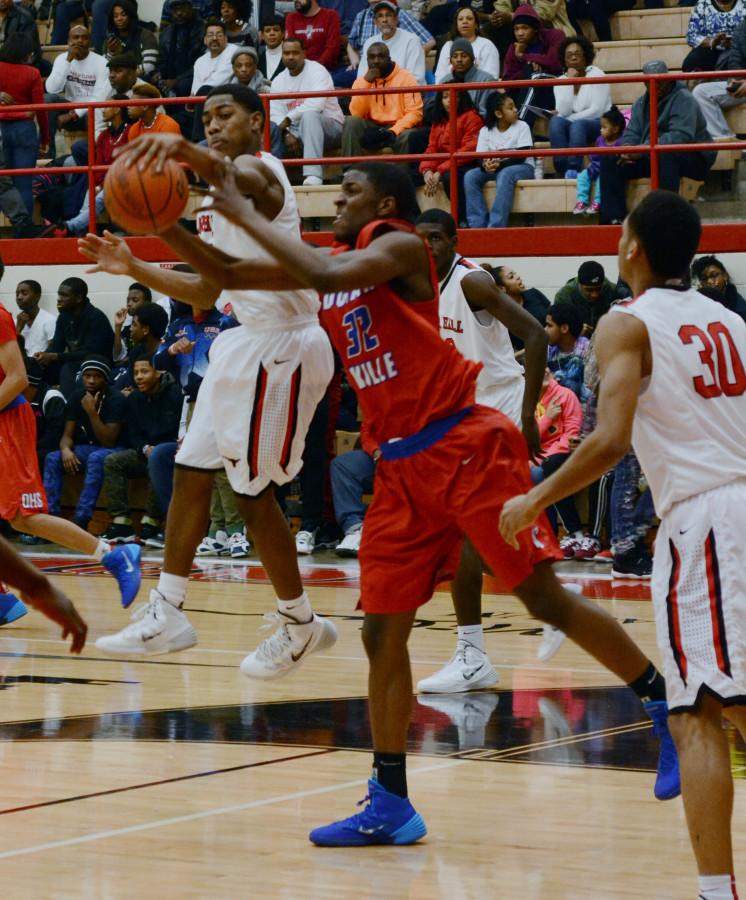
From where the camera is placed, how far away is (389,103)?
49.3 feet

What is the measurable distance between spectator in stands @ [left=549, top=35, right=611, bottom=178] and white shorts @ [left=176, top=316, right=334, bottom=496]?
8.36 metres

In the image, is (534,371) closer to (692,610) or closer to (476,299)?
(476,299)

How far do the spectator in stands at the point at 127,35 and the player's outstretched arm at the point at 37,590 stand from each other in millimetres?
14381

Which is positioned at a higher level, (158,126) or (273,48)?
(273,48)

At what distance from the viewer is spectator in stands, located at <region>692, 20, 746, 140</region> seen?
1380 cm

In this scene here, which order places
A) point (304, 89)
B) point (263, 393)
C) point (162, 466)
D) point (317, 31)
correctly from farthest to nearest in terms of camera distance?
point (317, 31), point (304, 89), point (162, 466), point (263, 393)

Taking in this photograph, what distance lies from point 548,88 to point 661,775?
10.9 meters

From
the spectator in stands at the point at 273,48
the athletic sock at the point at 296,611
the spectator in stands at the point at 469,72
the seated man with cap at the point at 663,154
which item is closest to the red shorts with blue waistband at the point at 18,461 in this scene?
the athletic sock at the point at 296,611

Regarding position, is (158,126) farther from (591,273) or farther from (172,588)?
(172,588)

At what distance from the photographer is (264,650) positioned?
6.21 meters

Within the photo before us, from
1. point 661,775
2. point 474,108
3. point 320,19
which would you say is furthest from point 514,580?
point 320,19

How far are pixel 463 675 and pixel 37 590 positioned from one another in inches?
147

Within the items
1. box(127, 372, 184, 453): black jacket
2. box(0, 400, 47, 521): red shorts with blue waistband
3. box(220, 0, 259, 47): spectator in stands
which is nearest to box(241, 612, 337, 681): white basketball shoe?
box(0, 400, 47, 521): red shorts with blue waistband

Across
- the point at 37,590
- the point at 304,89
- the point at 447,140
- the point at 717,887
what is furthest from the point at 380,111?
the point at 717,887
